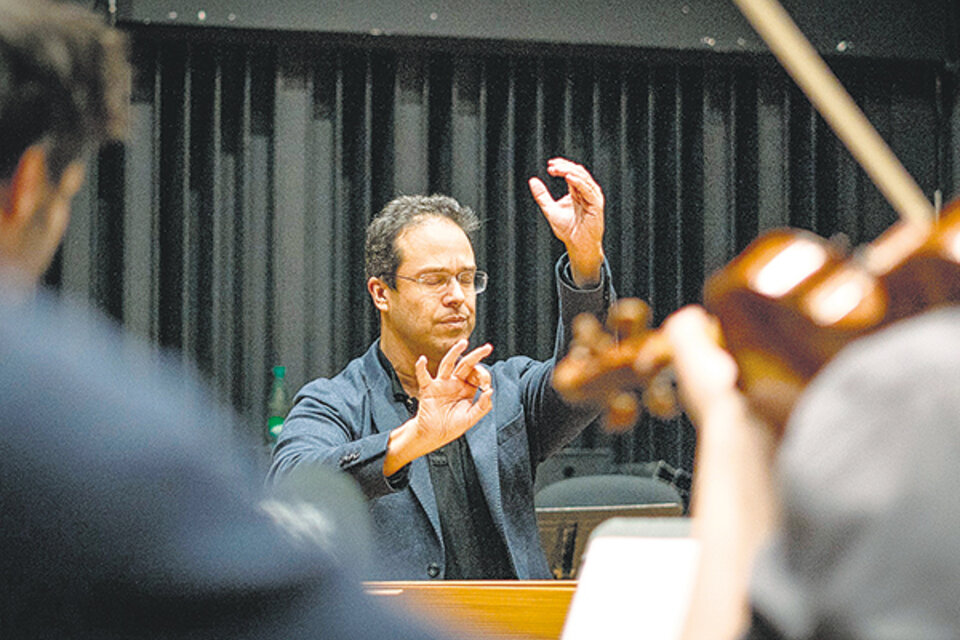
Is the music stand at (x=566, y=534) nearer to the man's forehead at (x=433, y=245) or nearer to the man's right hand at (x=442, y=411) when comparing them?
the man's right hand at (x=442, y=411)

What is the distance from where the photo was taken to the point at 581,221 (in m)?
1.68

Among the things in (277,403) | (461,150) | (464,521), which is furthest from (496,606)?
(461,150)

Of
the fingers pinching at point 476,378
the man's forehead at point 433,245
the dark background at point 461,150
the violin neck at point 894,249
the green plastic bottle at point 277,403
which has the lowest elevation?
the green plastic bottle at point 277,403

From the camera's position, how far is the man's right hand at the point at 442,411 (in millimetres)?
1498

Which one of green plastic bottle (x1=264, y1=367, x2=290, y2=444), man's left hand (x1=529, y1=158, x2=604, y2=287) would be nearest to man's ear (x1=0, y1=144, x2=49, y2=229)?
man's left hand (x1=529, y1=158, x2=604, y2=287)

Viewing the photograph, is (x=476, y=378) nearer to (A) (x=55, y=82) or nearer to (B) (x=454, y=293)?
(B) (x=454, y=293)

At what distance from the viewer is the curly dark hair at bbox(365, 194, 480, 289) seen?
193cm

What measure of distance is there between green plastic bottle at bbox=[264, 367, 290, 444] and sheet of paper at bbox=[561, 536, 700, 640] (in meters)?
2.34

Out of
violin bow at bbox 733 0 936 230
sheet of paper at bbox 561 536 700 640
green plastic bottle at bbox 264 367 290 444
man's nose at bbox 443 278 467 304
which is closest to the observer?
violin bow at bbox 733 0 936 230

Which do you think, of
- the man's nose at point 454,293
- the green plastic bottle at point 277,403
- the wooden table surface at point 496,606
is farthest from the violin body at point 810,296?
the green plastic bottle at point 277,403

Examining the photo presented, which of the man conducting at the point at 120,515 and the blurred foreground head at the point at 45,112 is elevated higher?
the blurred foreground head at the point at 45,112

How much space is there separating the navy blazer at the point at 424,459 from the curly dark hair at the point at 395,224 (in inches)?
7.1

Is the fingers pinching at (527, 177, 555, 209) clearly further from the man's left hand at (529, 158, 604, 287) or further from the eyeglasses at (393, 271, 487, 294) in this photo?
the eyeglasses at (393, 271, 487, 294)

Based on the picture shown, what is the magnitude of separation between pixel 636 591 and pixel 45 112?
0.45 meters
